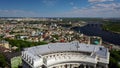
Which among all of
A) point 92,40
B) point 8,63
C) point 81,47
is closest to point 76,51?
point 81,47

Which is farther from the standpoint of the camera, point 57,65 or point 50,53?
point 50,53

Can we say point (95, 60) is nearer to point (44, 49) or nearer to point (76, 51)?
point (76, 51)

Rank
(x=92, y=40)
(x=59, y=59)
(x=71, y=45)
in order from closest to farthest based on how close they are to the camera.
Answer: (x=59, y=59) < (x=71, y=45) < (x=92, y=40)

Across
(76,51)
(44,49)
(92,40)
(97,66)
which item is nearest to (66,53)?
(76,51)

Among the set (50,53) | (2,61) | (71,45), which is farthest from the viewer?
(2,61)

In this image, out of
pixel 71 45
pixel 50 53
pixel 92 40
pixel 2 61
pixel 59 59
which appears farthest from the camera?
pixel 92 40

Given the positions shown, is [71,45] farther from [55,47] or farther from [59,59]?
[59,59]

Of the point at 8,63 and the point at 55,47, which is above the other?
the point at 55,47
